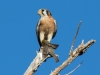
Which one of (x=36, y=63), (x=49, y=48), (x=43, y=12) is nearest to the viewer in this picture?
(x=36, y=63)

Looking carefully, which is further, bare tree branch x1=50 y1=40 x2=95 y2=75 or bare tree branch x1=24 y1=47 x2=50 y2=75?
bare tree branch x1=24 y1=47 x2=50 y2=75

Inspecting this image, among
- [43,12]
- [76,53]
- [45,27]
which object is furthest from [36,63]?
[43,12]

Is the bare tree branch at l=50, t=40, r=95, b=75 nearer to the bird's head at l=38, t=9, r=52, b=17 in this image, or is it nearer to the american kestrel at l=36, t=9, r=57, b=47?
the american kestrel at l=36, t=9, r=57, b=47

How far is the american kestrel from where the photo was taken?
30.0ft

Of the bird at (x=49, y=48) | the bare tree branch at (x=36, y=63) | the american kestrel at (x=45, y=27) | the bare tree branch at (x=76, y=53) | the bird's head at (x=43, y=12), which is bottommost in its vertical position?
the bare tree branch at (x=76, y=53)

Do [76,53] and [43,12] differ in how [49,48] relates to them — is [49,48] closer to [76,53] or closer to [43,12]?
[43,12]

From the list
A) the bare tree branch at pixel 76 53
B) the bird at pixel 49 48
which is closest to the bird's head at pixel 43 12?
the bird at pixel 49 48

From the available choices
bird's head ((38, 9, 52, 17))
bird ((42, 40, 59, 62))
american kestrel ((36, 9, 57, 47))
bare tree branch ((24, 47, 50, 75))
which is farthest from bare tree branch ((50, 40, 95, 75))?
bird's head ((38, 9, 52, 17))

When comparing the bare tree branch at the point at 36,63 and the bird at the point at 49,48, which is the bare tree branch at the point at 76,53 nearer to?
the bare tree branch at the point at 36,63

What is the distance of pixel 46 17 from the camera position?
9.23m

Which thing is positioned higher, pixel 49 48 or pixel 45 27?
pixel 45 27

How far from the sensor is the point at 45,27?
9.20m

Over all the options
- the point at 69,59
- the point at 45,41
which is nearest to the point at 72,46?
the point at 69,59

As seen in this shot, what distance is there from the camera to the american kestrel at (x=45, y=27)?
9.14 meters
